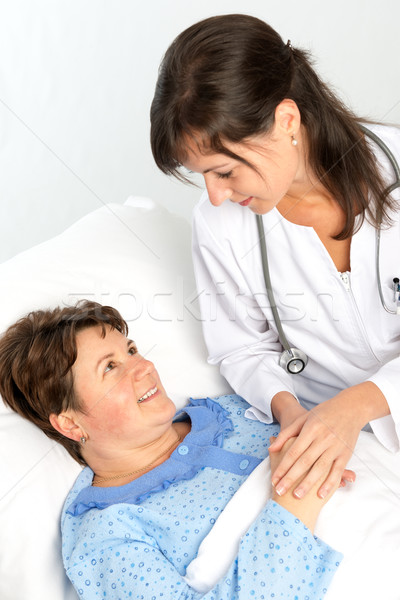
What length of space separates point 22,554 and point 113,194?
1681 mm

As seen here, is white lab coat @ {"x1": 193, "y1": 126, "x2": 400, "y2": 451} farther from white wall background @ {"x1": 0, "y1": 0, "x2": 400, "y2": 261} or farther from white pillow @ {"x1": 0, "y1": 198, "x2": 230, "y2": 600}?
white wall background @ {"x1": 0, "y1": 0, "x2": 400, "y2": 261}

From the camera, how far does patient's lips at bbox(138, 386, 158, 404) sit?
1612 mm

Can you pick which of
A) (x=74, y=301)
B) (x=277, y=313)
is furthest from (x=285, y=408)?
(x=74, y=301)

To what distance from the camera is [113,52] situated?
2627 mm

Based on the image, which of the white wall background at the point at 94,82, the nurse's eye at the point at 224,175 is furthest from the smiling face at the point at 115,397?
the white wall background at the point at 94,82

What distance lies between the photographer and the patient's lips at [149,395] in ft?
5.29

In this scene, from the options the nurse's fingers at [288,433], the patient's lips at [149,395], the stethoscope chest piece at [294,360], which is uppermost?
the patient's lips at [149,395]

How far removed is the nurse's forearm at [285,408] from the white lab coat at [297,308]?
0.02 m

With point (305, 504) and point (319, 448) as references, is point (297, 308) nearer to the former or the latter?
point (319, 448)

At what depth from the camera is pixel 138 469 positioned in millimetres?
1629

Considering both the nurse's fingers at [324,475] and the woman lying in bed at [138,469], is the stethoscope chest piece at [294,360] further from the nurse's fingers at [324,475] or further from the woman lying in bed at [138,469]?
the nurse's fingers at [324,475]

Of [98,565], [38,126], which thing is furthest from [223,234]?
[38,126]

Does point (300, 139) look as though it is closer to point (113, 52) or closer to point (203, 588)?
point (203, 588)

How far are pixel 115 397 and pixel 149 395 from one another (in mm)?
87
